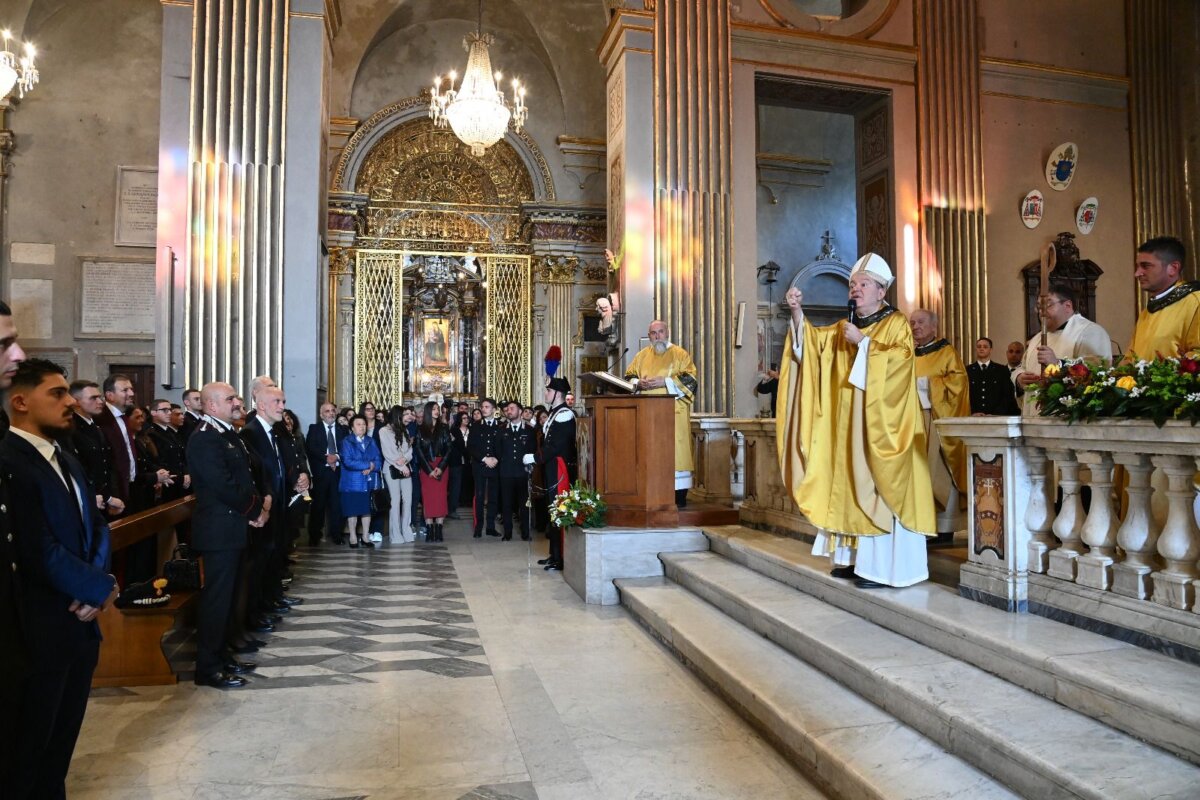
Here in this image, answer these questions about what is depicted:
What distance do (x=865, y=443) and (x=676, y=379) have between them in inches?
123

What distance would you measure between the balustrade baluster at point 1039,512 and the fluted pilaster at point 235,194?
8.08m

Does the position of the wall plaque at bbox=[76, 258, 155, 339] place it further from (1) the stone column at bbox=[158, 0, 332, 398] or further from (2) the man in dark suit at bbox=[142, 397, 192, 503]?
(2) the man in dark suit at bbox=[142, 397, 192, 503]

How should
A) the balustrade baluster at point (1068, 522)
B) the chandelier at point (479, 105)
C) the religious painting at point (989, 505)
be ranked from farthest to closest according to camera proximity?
the chandelier at point (479, 105)
the religious painting at point (989, 505)
the balustrade baluster at point (1068, 522)

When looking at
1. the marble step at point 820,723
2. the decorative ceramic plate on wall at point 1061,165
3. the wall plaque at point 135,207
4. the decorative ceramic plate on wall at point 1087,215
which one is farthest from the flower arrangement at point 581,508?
the wall plaque at point 135,207

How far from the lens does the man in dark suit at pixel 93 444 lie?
536 centimetres

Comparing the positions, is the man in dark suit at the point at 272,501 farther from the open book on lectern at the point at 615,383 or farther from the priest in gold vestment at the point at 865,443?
the priest in gold vestment at the point at 865,443

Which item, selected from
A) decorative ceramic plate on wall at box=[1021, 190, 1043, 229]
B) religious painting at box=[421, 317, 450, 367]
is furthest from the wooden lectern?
religious painting at box=[421, 317, 450, 367]

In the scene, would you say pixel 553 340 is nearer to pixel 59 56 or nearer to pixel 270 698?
pixel 59 56

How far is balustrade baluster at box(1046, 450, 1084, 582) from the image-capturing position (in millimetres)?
3568

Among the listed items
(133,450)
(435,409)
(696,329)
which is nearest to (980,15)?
(696,329)

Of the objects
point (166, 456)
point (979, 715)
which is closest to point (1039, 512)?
point (979, 715)

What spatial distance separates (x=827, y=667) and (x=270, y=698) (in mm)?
2723

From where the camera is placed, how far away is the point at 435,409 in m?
10.7

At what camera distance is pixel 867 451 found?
14.2ft
